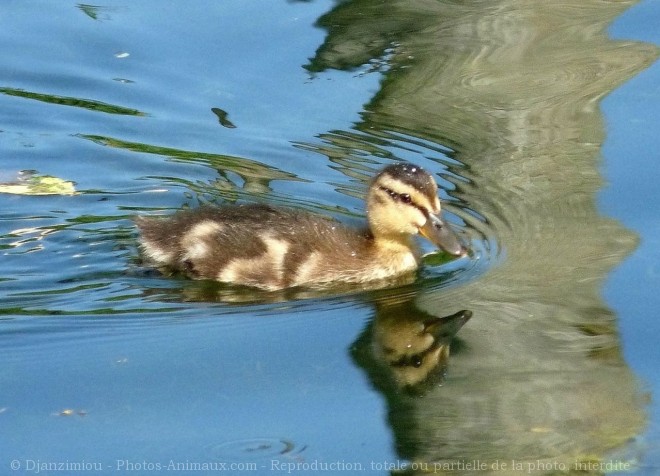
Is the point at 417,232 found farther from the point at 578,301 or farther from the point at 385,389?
the point at 385,389

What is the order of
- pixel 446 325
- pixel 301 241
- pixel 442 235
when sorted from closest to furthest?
pixel 446 325 → pixel 442 235 → pixel 301 241

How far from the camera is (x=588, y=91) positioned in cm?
639

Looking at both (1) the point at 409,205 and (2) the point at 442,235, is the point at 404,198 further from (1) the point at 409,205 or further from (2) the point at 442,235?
(2) the point at 442,235

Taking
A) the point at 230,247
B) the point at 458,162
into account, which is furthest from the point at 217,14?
the point at 230,247

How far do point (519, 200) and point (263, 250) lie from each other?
1.13m

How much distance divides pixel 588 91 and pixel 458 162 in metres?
0.80

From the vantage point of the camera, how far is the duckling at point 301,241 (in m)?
5.19

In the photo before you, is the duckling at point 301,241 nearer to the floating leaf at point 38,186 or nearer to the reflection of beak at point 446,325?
the reflection of beak at point 446,325

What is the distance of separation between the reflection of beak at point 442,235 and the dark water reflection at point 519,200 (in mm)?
152

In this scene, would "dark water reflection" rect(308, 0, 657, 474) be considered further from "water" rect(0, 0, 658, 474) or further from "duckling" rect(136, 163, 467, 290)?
"duckling" rect(136, 163, 467, 290)

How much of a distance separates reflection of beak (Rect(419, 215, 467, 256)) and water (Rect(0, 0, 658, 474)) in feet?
0.42

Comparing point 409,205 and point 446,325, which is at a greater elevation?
point 409,205

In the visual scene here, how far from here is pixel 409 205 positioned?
Answer: 521cm

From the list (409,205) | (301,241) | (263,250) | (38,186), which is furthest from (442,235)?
(38,186)
